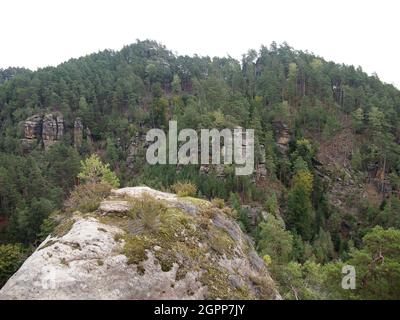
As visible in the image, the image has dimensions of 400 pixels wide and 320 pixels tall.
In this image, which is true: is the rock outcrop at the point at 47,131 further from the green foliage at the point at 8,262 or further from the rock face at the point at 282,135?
the green foliage at the point at 8,262

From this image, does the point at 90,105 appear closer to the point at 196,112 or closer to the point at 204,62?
the point at 196,112

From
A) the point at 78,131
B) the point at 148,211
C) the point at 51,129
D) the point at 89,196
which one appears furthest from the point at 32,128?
the point at 148,211

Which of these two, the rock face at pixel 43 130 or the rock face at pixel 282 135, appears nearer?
the rock face at pixel 282 135

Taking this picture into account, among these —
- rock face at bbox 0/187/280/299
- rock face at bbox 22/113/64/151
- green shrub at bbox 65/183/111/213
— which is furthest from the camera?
rock face at bbox 22/113/64/151

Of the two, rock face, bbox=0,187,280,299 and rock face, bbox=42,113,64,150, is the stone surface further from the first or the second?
rock face, bbox=0,187,280,299

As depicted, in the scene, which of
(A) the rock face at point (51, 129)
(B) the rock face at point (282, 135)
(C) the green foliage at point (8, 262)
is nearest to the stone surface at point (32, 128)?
(A) the rock face at point (51, 129)

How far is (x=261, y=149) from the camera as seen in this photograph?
63062 mm

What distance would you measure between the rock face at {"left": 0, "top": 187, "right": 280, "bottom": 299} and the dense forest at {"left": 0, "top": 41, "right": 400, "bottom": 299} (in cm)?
1142

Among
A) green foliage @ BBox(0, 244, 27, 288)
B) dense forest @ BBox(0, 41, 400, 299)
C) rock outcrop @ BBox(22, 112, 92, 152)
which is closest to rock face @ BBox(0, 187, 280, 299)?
dense forest @ BBox(0, 41, 400, 299)

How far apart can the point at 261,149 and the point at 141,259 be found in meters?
56.1

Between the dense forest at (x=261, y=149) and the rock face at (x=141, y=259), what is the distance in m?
11.4

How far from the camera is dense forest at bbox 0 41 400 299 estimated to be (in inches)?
1644

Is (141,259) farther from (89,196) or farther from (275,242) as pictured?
(275,242)

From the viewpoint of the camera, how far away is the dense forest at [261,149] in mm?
41750
